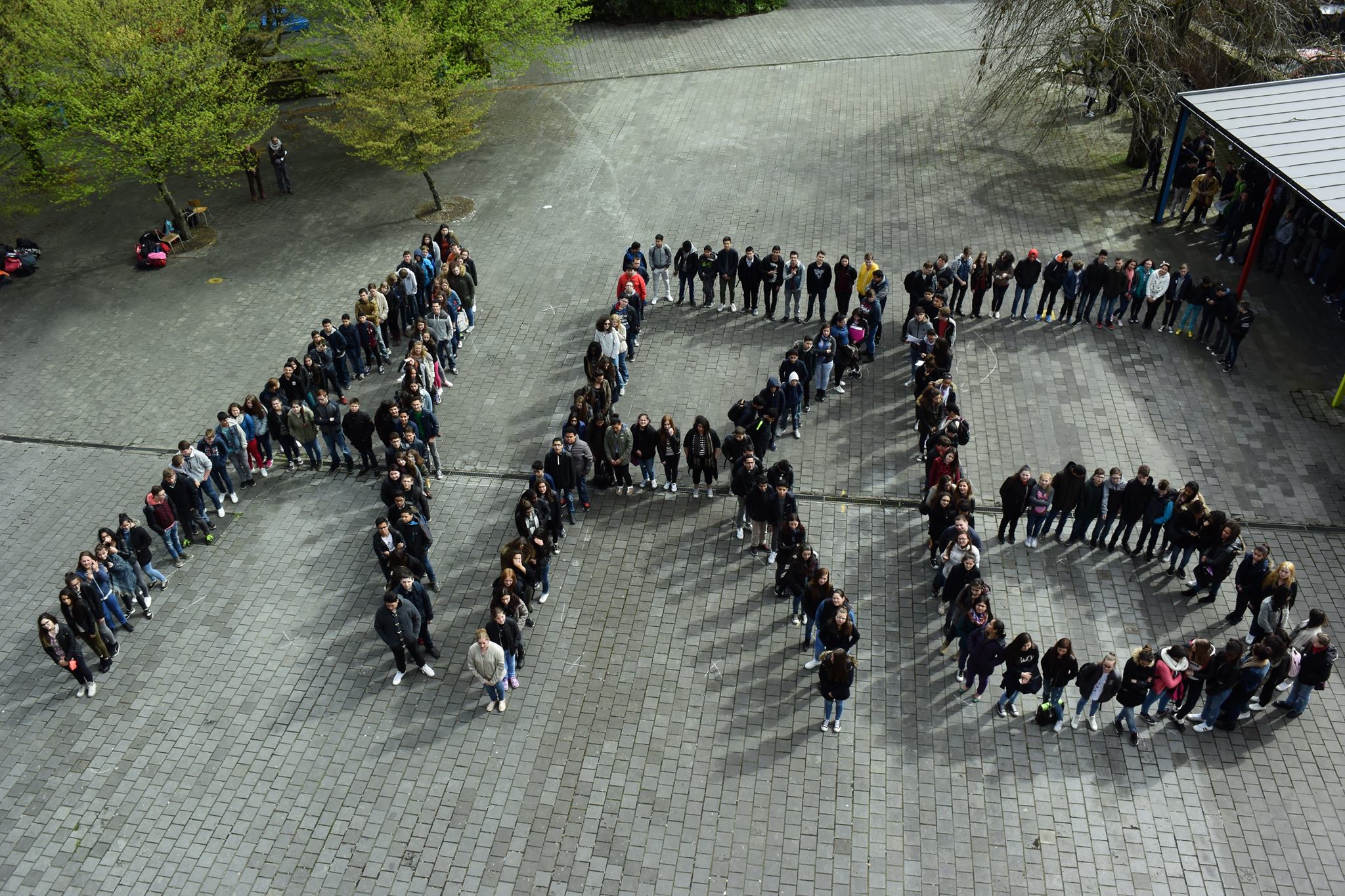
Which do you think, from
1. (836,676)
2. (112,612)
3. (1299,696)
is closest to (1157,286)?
(1299,696)

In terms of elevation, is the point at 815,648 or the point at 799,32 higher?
the point at 799,32

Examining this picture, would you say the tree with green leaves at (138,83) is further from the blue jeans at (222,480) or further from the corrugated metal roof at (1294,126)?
the corrugated metal roof at (1294,126)

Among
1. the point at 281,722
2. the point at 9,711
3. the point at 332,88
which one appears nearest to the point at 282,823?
the point at 281,722

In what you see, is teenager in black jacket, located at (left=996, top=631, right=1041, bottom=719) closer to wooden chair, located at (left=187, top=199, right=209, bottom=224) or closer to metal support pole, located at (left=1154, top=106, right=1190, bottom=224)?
metal support pole, located at (left=1154, top=106, right=1190, bottom=224)

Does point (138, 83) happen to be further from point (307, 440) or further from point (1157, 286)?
point (1157, 286)

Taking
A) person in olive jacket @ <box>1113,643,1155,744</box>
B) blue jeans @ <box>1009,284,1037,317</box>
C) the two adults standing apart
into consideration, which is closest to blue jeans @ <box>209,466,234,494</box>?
the two adults standing apart

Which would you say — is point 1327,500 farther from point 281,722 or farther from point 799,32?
point 799,32

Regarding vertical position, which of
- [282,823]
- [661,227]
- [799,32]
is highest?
[799,32]

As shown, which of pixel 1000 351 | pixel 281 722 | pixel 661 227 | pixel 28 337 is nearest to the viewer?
pixel 281 722
